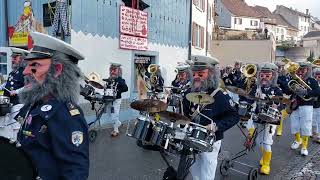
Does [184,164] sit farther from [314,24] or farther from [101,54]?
[314,24]

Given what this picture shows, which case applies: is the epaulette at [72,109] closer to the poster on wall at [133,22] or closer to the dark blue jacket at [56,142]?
the dark blue jacket at [56,142]

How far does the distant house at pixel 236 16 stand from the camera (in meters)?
63.8

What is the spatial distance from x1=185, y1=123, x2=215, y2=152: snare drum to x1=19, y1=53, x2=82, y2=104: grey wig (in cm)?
196

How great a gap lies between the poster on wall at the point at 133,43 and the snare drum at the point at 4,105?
551 cm

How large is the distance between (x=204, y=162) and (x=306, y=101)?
5128mm

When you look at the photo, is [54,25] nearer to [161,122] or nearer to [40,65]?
[161,122]

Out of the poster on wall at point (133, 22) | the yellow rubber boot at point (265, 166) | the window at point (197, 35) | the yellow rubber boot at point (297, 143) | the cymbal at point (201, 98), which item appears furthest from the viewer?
the window at point (197, 35)

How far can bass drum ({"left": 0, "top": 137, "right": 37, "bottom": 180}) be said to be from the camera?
2.26 meters

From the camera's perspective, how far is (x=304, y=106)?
9.10 m

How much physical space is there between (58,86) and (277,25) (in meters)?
84.0

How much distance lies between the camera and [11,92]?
7086 millimetres

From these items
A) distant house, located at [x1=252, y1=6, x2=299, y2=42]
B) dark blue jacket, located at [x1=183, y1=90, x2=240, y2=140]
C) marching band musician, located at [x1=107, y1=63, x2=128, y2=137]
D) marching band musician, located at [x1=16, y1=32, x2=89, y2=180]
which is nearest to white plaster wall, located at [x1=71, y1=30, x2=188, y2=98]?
marching band musician, located at [x1=107, y1=63, x2=128, y2=137]

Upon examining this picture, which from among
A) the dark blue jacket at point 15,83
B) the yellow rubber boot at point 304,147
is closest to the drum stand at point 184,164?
the dark blue jacket at point 15,83

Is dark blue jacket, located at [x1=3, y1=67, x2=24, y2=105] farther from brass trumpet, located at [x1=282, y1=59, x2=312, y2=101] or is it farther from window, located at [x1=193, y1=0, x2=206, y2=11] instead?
window, located at [x1=193, y1=0, x2=206, y2=11]
